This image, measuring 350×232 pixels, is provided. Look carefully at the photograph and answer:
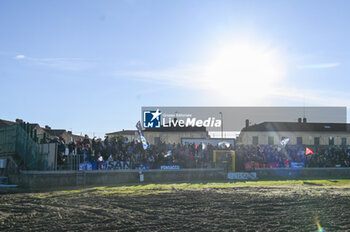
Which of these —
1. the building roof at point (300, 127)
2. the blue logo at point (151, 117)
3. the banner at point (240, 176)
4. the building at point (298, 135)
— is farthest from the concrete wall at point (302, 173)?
the building roof at point (300, 127)

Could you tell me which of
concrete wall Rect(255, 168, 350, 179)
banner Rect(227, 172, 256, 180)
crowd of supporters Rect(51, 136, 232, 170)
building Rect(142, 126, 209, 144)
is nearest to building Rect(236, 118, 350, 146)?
building Rect(142, 126, 209, 144)

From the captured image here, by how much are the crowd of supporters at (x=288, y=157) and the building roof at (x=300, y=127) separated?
33.9 metres

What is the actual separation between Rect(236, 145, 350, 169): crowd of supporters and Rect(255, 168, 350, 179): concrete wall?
1271 mm

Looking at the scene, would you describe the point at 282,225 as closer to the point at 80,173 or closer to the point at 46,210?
the point at 46,210

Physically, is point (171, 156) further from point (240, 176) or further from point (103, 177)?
point (103, 177)

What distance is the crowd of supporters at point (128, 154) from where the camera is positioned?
2618cm

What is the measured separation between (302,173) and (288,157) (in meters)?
2.55

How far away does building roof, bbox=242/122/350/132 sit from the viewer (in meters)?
76.2

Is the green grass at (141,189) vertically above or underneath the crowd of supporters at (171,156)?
underneath

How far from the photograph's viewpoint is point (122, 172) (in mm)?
27562

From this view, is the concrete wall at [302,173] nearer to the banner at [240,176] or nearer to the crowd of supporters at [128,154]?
the banner at [240,176]

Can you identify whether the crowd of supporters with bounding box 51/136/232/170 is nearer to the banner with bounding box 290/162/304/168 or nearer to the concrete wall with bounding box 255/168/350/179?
the concrete wall with bounding box 255/168/350/179

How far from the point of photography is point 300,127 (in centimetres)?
7688

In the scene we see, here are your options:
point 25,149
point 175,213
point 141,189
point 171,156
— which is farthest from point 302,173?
point 175,213
